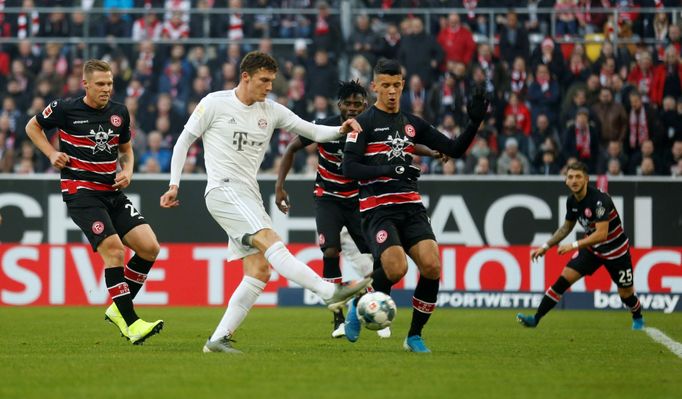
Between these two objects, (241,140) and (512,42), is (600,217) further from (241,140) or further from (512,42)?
(512,42)

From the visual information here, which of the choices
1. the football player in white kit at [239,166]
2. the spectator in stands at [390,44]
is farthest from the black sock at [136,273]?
the spectator in stands at [390,44]

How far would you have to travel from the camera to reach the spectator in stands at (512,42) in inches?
870

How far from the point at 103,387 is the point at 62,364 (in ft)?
5.74

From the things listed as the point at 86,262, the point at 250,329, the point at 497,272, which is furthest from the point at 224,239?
the point at 250,329

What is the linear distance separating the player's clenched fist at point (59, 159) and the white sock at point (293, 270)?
91.3 inches

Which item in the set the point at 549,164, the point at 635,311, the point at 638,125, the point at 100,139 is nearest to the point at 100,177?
the point at 100,139

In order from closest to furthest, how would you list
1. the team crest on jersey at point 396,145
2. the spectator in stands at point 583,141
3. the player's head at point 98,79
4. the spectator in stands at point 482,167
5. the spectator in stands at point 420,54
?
the team crest on jersey at point 396,145 < the player's head at point 98,79 < the spectator in stands at point 482,167 < the spectator in stands at point 583,141 < the spectator in stands at point 420,54

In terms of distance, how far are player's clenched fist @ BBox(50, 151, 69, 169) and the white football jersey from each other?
1425mm

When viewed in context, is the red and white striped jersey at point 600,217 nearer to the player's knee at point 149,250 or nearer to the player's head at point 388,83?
the player's head at point 388,83

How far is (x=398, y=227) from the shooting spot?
10.6m

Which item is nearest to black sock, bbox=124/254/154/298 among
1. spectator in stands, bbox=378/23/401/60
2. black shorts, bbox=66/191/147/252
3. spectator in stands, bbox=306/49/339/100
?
black shorts, bbox=66/191/147/252

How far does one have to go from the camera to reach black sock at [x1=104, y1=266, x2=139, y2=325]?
1105 cm

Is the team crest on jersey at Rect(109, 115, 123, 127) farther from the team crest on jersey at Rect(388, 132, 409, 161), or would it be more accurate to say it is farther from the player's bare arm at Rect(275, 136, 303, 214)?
the team crest on jersey at Rect(388, 132, 409, 161)

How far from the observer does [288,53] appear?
914 inches
